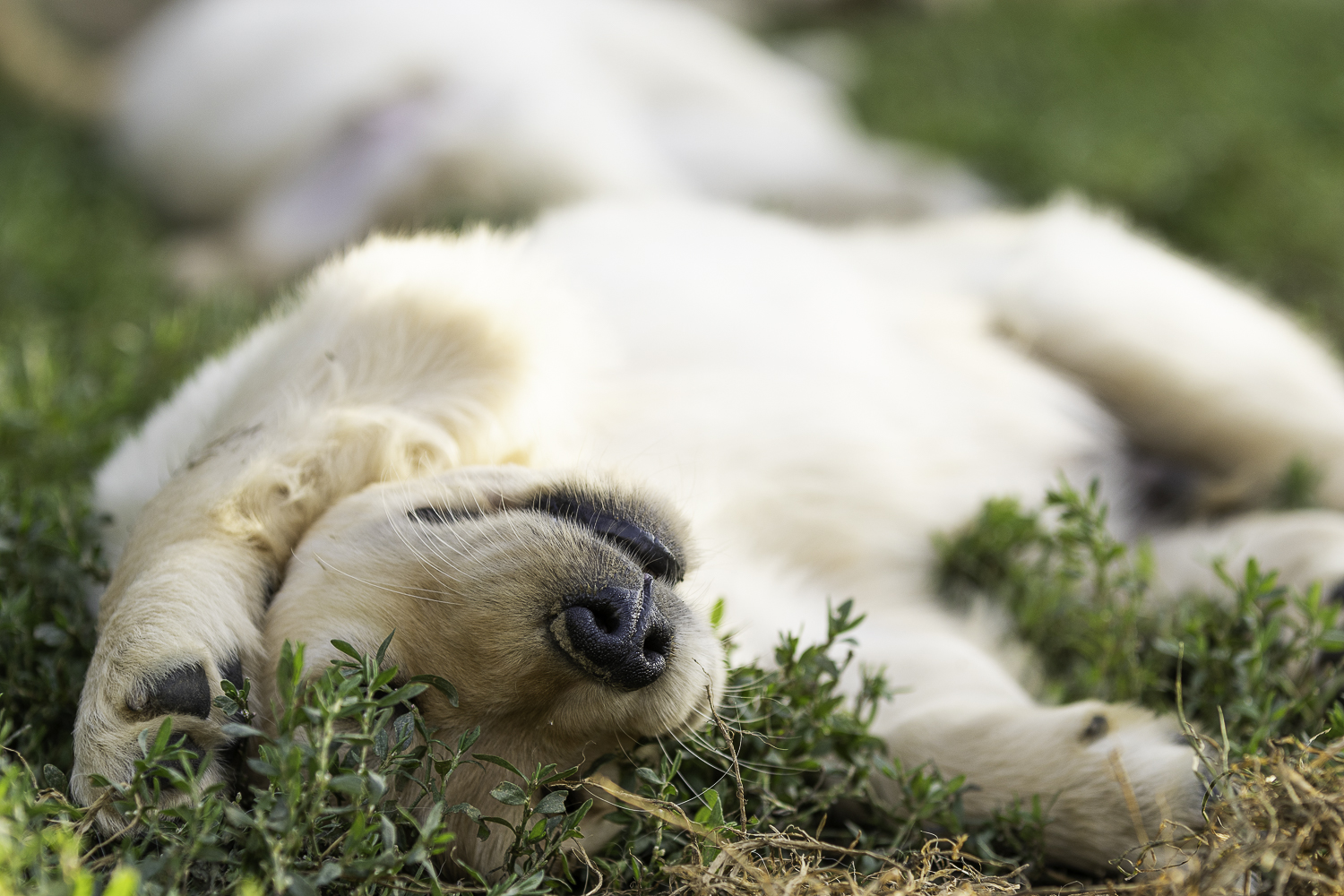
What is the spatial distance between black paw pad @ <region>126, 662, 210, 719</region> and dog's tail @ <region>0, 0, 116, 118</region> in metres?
4.98

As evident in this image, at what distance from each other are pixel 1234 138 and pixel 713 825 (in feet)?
15.3

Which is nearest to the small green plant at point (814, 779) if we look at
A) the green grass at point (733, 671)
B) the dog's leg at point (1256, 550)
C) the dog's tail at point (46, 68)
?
the green grass at point (733, 671)

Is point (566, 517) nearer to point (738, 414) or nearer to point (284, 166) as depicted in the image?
point (738, 414)

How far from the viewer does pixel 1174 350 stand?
3.08m

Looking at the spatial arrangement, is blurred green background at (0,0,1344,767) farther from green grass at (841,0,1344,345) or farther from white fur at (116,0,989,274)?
white fur at (116,0,989,274)

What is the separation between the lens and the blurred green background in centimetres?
230

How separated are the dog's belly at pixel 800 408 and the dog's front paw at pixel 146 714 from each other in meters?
0.92

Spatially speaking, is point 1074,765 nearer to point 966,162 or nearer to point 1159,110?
point 966,162

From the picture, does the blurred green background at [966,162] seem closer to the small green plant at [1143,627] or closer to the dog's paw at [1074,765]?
the dog's paw at [1074,765]

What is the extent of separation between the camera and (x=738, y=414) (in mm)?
2660

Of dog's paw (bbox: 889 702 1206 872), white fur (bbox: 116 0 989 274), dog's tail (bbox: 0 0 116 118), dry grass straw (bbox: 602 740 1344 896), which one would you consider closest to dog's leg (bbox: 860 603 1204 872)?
dog's paw (bbox: 889 702 1206 872)

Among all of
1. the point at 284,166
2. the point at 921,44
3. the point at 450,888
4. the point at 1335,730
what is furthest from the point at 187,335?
the point at 921,44

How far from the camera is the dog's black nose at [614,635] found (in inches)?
63.1

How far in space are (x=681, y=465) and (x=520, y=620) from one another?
92 cm
